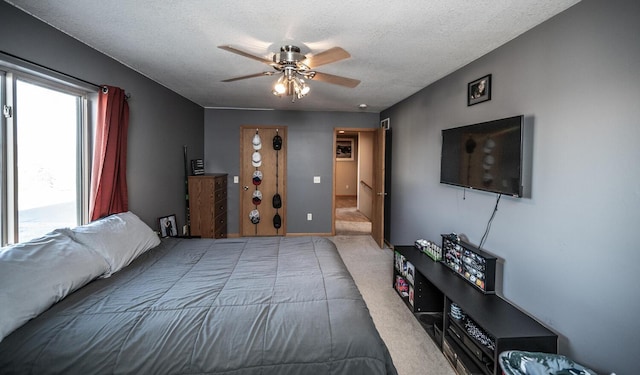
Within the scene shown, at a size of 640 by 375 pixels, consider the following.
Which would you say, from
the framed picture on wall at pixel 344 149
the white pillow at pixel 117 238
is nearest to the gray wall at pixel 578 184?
the white pillow at pixel 117 238

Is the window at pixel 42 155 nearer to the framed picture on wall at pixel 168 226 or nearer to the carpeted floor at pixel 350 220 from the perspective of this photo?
the framed picture on wall at pixel 168 226

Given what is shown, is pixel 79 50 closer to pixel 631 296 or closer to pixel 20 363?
pixel 20 363

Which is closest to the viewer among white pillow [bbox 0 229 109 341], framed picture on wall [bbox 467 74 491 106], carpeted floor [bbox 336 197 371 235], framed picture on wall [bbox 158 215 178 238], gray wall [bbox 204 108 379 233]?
white pillow [bbox 0 229 109 341]

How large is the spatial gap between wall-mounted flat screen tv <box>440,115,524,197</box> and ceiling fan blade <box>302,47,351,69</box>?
4.16ft

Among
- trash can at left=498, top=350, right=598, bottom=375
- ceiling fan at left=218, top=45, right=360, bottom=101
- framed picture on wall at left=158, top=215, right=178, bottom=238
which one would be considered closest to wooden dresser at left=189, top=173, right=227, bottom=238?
framed picture on wall at left=158, top=215, right=178, bottom=238

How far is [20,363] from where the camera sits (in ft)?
4.25

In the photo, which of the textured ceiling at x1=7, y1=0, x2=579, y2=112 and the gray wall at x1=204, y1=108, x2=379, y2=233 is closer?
the textured ceiling at x1=7, y1=0, x2=579, y2=112

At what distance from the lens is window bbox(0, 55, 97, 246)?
2.00 meters

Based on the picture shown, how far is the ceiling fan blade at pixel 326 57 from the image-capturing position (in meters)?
2.02

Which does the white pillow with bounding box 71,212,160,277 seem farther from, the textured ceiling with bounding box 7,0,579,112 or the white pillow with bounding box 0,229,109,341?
the textured ceiling with bounding box 7,0,579,112

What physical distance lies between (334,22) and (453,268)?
2.27m

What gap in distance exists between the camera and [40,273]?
5.32 feet

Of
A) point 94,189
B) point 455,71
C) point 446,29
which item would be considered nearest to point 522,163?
point 446,29

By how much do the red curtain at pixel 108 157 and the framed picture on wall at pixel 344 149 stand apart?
819 centimetres
